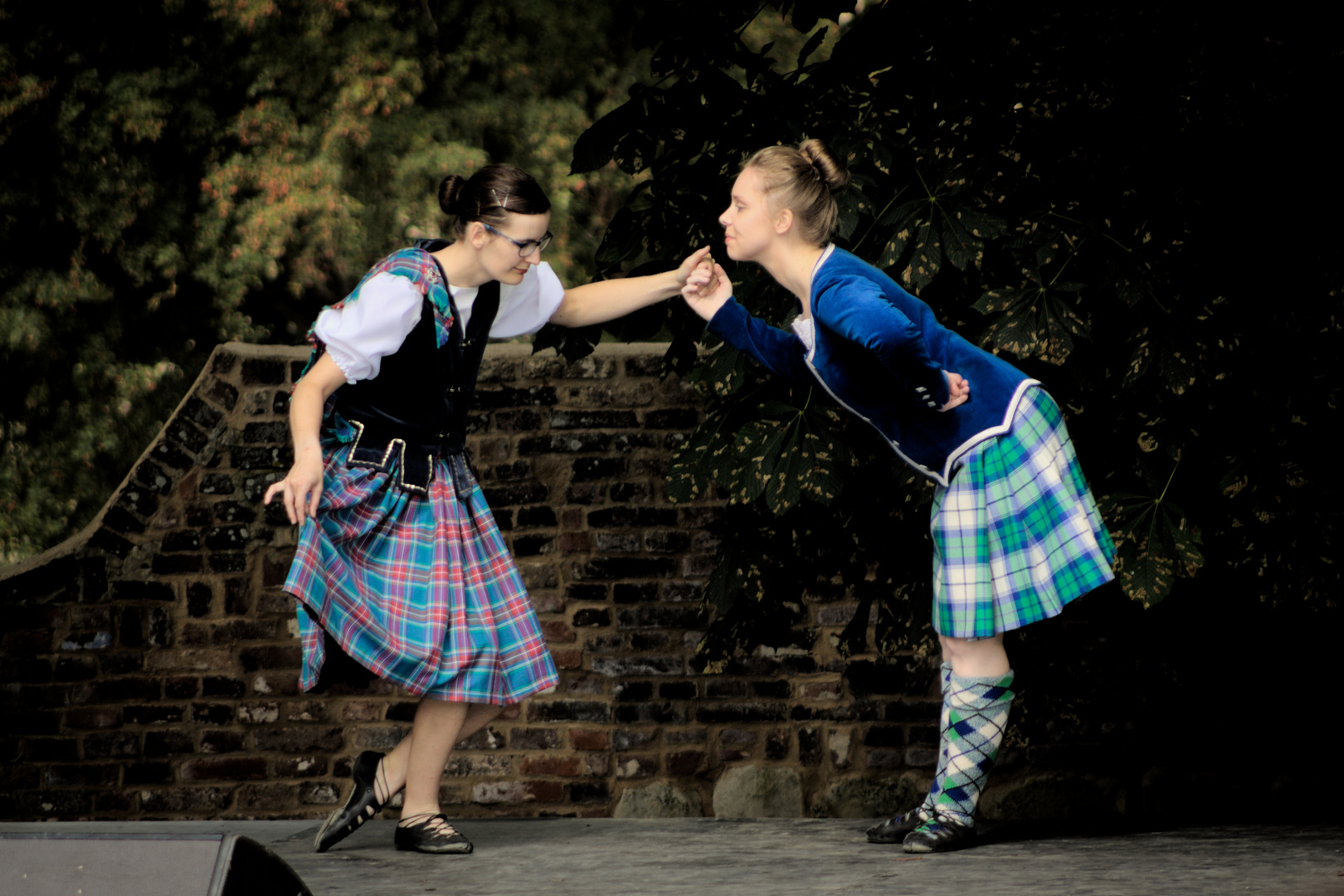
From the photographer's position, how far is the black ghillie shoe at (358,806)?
3.65 meters

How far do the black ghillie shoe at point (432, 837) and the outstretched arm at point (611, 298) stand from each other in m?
1.36

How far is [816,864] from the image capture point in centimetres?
335

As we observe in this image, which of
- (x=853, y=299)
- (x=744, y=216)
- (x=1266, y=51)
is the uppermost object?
(x=1266, y=51)

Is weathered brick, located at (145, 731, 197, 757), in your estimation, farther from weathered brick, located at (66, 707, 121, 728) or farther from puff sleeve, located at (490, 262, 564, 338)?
puff sleeve, located at (490, 262, 564, 338)

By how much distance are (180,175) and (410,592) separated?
374 inches

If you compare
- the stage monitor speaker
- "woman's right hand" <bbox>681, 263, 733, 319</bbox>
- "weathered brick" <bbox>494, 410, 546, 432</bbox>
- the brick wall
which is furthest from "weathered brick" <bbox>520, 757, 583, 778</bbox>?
the stage monitor speaker

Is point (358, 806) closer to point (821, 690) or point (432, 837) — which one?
point (432, 837)

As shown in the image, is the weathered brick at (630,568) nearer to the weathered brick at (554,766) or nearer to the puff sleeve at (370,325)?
the weathered brick at (554,766)

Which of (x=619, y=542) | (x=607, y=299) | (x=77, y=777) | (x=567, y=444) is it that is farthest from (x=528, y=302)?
(x=77, y=777)

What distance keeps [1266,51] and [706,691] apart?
3.09 metres

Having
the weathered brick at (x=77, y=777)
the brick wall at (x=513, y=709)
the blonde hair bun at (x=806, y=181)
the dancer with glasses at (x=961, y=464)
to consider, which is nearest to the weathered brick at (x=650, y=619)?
the brick wall at (x=513, y=709)

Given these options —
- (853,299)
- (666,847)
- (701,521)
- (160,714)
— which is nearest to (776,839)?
(666,847)

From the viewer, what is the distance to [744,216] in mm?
3453

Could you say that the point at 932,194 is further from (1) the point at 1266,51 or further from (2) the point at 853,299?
(1) the point at 1266,51
